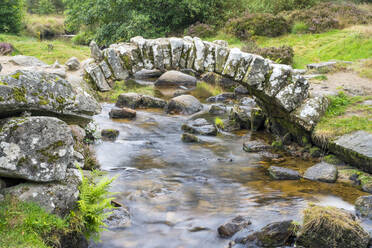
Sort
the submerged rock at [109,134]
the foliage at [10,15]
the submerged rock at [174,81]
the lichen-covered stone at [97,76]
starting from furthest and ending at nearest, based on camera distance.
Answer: the foliage at [10,15] → the submerged rock at [174,81] → the submerged rock at [109,134] → the lichen-covered stone at [97,76]

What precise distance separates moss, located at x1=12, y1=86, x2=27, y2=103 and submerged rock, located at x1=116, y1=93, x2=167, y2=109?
12.4 meters

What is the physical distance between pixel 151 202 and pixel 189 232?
147 cm

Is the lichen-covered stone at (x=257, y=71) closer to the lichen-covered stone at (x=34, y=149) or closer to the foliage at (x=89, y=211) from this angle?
the foliage at (x=89, y=211)

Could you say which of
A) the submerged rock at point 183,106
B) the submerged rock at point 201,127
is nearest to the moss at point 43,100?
the submerged rock at point 201,127

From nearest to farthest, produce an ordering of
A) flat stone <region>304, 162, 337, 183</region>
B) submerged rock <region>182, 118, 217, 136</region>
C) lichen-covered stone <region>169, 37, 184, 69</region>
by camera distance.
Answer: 1. flat stone <region>304, 162, 337, 183</region>
2. lichen-covered stone <region>169, 37, 184, 69</region>
3. submerged rock <region>182, 118, 217, 136</region>

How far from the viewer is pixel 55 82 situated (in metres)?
6.09

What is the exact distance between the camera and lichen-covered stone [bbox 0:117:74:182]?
5305mm

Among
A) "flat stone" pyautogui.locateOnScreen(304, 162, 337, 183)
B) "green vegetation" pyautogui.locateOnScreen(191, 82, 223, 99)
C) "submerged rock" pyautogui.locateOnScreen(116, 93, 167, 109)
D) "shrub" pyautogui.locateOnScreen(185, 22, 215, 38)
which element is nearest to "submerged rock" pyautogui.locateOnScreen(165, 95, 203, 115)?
"submerged rock" pyautogui.locateOnScreen(116, 93, 167, 109)

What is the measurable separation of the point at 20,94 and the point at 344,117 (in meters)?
9.51

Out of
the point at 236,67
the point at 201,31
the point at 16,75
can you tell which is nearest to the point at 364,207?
the point at 236,67

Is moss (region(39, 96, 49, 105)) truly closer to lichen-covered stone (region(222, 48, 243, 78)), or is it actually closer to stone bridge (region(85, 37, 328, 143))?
stone bridge (region(85, 37, 328, 143))

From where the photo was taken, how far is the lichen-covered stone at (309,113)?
36.8 ft

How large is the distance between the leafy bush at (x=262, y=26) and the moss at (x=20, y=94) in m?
23.6

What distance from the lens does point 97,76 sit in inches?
416
